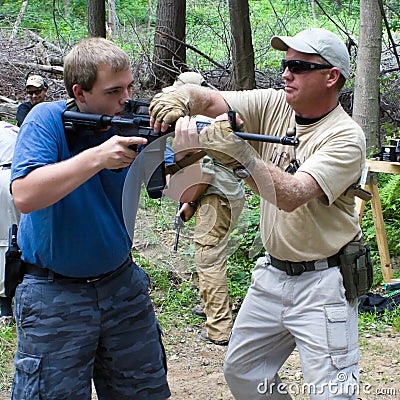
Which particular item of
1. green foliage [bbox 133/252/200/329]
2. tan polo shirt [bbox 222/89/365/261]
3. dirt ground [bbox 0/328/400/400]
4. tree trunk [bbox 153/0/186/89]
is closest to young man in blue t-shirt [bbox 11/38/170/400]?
tan polo shirt [bbox 222/89/365/261]

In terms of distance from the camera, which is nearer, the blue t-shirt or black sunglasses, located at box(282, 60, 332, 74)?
the blue t-shirt

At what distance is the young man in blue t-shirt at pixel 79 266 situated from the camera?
7.93ft

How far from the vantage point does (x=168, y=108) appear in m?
2.30

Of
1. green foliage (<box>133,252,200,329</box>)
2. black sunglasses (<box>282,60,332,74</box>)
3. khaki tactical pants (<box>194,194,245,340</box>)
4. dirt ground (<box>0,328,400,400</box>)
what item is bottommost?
dirt ground (<box>0,328,400,400</box>)

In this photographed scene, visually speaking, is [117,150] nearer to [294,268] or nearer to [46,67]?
[294,268]

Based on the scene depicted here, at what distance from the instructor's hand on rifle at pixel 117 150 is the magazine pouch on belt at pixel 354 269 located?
1.32 meters

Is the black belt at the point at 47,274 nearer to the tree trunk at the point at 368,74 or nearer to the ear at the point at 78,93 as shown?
the ear at the point at 78,93

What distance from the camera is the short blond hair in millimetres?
2400

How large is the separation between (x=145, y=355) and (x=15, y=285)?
2.11ft

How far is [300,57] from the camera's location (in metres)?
2.97

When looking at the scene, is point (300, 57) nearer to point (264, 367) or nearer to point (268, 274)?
point (268, 274)

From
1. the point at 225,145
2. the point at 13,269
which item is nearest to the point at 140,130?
the point at 225,145

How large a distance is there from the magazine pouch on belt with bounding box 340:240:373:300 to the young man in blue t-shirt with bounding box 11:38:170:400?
1.03m

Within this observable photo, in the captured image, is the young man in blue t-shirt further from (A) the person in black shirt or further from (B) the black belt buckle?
(A) the person in black shirt
